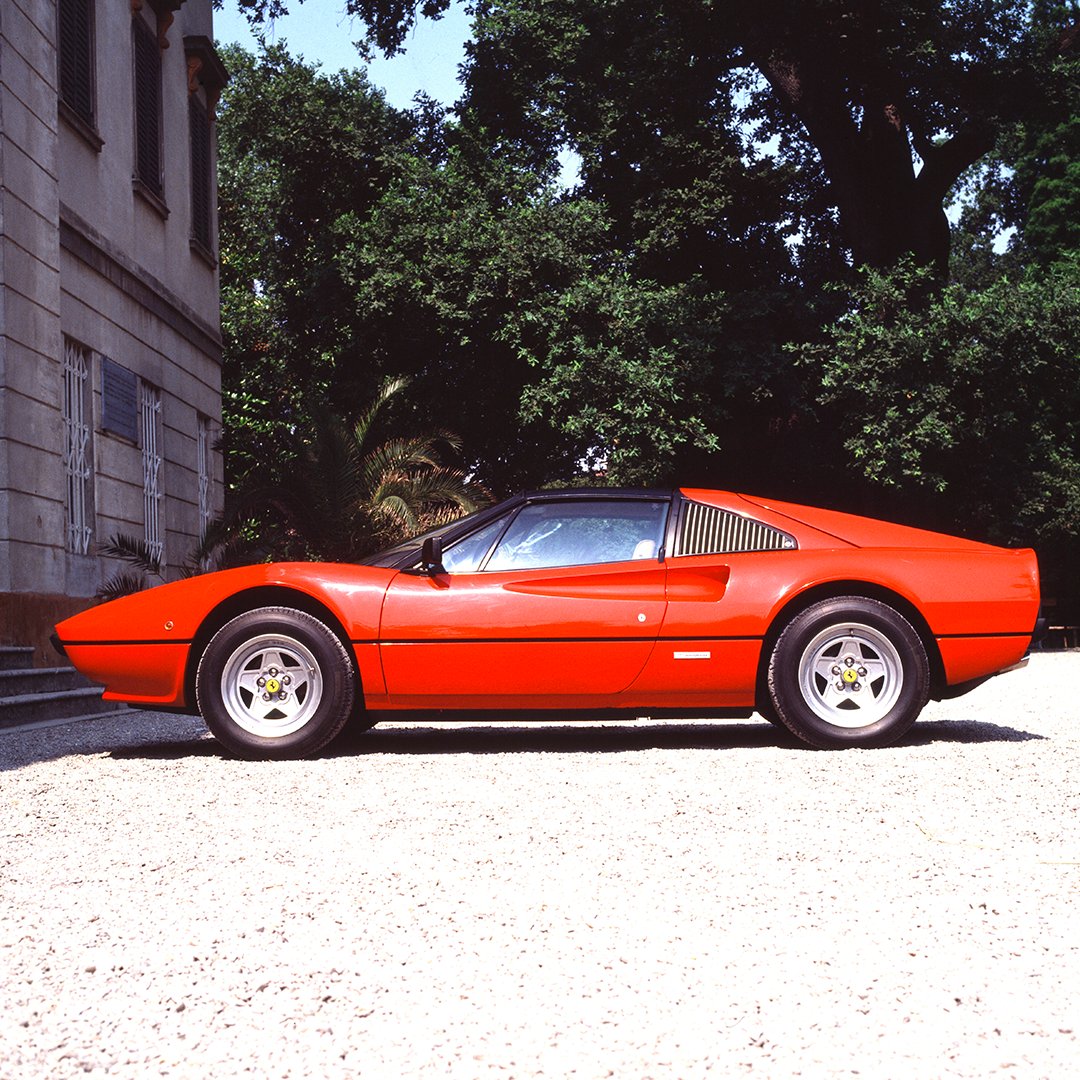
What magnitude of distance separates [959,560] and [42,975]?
4.64 meters

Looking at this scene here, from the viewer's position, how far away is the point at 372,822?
181 inches

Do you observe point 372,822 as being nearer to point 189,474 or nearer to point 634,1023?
point 634,1023

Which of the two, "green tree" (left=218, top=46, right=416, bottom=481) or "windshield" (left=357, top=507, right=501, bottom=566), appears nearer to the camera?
"windshield" (left=357, top=507, right=501, bottom=566)

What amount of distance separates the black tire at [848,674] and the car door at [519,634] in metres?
0.64

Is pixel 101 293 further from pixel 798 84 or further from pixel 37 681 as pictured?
pixel 798 84

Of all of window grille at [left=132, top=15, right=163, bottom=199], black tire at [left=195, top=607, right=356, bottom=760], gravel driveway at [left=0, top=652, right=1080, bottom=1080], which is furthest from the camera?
window grille at [left=132, top=15, right=163, bottom=199]

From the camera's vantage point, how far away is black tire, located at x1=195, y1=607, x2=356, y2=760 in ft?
20.1

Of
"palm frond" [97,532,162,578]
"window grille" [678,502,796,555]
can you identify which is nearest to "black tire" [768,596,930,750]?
"window grille" [678,502,796,555]

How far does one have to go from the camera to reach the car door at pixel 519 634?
6.18 metres

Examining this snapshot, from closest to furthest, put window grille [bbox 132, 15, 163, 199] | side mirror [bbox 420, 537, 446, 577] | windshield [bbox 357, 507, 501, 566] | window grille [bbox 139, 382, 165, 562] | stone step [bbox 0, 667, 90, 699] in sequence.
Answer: side mirror [bbox 420, 537, 446, 577] < windshield [bbox 357, 507, 501, 566] < stone step [bbox 0, 667, 90, 699] < window grille [bbox 139, 382, 165, 562] < window grille [bbox 132, 15, 163, 199]

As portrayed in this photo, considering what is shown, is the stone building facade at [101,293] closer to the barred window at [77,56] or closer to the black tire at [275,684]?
the barred window at [77,56]

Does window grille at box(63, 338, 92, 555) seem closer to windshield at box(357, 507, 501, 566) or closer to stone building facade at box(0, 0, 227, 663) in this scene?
stone building facade at box(0, 0, 227, 663)

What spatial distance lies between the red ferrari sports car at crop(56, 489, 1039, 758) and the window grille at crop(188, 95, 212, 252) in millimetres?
12163

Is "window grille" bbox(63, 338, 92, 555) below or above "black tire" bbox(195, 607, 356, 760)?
above
